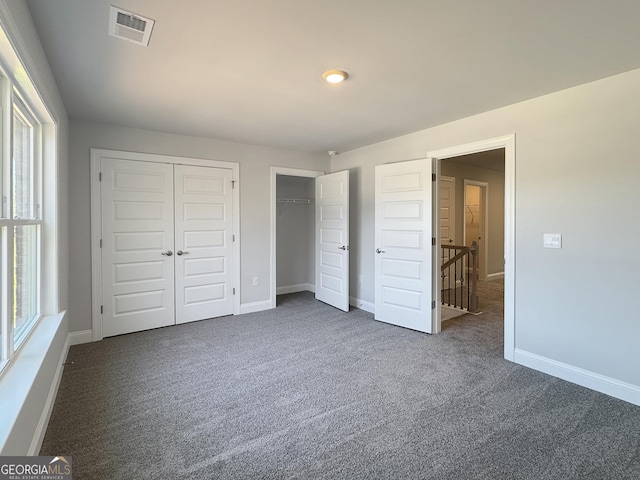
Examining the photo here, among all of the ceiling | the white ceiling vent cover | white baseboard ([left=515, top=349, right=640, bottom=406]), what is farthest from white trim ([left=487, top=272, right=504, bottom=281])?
the white ceiling vent cover

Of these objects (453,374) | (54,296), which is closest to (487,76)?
(453,374)

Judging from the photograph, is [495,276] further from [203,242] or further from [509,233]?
[203,242]

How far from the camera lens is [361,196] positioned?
489 cm

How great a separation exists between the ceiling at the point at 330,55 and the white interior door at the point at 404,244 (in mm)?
832

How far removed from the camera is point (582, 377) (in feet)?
8.73

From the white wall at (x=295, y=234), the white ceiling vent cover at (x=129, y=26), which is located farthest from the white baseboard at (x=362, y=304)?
the white ceiling vent cover at (x=129, y=26)

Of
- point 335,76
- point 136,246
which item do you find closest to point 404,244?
point 335,76

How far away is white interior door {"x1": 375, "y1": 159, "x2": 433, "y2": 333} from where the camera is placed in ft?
12.4

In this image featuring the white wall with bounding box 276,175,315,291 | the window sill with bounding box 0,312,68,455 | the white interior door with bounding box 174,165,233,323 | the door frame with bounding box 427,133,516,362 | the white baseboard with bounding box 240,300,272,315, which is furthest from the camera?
the white wall with bounding box 276,175,315,291

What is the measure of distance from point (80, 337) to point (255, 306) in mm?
2102

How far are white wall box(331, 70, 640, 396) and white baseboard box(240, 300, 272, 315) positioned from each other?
10.7ft

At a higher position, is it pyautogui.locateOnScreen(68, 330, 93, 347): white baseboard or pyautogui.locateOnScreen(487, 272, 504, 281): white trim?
pyautogui.locateOnScreen(487, 272, 504, 281): white trim

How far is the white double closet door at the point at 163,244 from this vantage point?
376cm

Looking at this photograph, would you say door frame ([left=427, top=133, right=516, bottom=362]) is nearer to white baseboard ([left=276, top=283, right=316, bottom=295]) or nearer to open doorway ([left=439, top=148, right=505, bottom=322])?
open doorway ([left=439, top=148, right=505, bottom=322])
